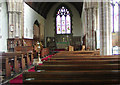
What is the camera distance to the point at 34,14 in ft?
63.8

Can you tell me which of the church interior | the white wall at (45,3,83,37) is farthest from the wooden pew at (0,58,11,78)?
the white wall at (45,3,83,37)

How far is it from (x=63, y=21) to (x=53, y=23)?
172 cm

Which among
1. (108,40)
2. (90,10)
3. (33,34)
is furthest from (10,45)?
(108,40)

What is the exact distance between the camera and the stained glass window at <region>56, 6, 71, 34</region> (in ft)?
86.6

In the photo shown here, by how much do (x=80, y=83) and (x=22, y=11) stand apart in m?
13.4

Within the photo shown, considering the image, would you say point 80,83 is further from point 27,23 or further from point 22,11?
point 27,23

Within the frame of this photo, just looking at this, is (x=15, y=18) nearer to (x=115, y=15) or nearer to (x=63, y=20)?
(x=115, y=15)

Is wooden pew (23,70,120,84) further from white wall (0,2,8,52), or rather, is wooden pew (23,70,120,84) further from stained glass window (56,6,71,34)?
stained glass window (56,6,71,34)

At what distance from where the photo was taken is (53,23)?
26.5m

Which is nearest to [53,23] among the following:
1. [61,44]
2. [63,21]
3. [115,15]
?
[63,21]

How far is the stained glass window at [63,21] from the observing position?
26406 mm

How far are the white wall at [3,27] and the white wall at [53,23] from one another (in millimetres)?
13323

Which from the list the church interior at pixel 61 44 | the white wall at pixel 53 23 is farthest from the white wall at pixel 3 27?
the white wall at pixel 53 23

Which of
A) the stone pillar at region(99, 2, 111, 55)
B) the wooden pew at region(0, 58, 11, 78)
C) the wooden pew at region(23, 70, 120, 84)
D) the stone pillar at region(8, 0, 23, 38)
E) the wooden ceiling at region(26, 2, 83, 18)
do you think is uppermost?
the wooden ceiling at region(26, 2, 83, 18)
